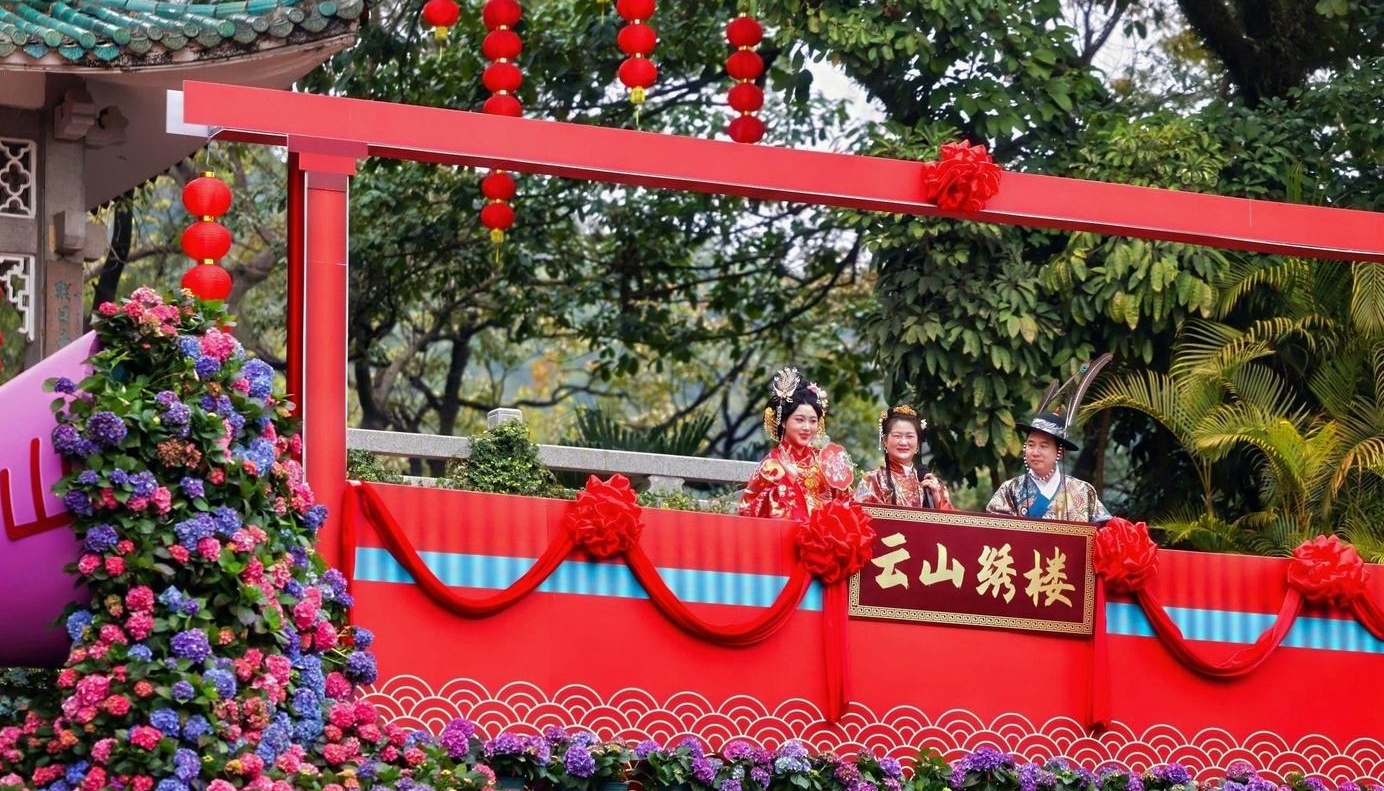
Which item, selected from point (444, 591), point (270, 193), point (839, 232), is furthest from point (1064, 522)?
point (270, 193)

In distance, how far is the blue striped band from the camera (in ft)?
24.0

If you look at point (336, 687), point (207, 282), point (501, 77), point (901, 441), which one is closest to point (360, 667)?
point (336, 687)

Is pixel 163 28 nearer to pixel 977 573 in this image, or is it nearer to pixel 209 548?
pixel 209 548

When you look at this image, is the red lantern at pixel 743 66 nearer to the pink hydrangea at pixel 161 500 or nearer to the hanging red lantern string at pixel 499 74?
the hanging red lantern string at pixel 499 74

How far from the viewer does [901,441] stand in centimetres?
855

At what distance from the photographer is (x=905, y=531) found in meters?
7.77

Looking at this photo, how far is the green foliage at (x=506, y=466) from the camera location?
10.1 meters

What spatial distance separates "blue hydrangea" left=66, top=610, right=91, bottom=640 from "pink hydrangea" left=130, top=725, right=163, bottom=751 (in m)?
0.39

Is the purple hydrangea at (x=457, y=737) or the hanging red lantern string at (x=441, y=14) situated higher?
the hanging red lantern string at (x=441, y=14)

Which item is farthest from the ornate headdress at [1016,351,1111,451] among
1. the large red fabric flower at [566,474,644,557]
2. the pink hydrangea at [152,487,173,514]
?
the pink hydrangea at [152,487,173,514]

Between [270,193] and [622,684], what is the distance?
10.1 meters

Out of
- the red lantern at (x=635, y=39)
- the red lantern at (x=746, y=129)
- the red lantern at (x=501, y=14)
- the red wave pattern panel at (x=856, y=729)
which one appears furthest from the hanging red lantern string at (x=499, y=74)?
the red wave pattern panel at (x=856, y=729)

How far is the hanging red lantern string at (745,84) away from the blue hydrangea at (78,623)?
4599 mm

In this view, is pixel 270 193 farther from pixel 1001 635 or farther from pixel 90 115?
pixel 1001 635
